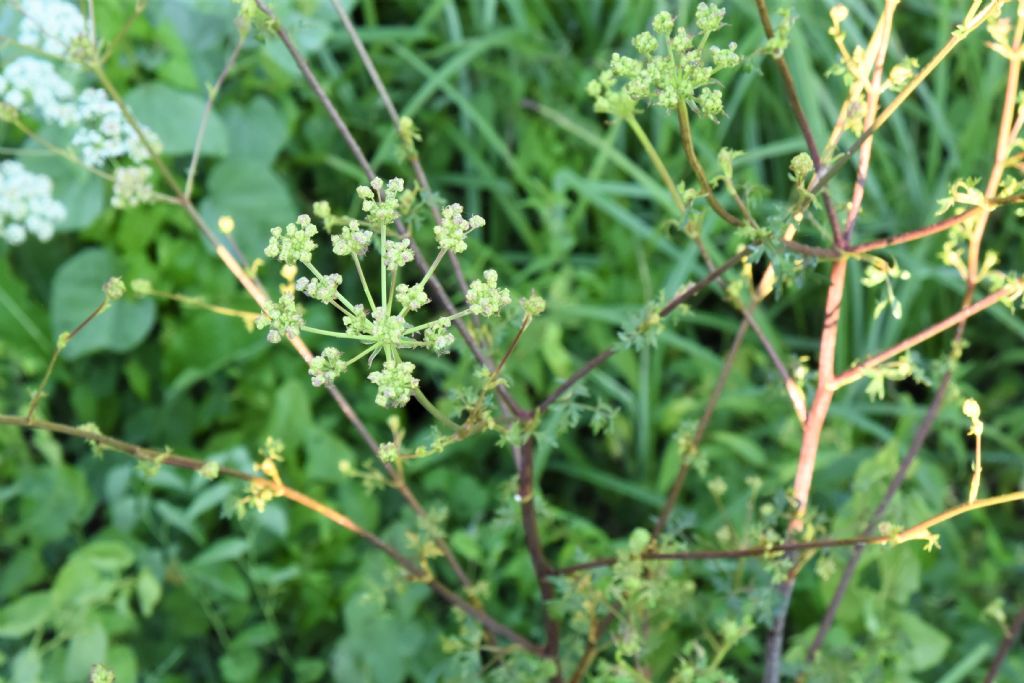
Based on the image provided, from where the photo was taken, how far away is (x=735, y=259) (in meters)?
0.94

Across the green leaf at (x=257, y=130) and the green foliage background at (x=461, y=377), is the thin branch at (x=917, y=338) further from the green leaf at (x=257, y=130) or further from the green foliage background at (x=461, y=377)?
the green leaf at (x=257, y=130)

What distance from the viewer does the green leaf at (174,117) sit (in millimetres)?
1937

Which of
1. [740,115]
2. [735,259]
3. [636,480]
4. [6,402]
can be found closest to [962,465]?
[636,480]

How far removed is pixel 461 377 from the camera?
6.04ft

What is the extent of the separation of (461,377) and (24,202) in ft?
2.52

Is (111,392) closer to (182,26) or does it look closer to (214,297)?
(214,297)

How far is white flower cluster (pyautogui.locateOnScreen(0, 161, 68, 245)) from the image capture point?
1751 millimetres

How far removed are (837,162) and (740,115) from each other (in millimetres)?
1558

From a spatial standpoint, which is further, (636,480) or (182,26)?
(182,26)

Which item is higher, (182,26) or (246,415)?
(182,26)

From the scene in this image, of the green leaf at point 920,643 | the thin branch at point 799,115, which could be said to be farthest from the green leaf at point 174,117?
the green leaf at point 920,643

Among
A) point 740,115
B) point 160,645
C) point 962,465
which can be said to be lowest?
point 160,645

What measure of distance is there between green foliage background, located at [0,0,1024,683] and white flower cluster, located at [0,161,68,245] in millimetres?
120

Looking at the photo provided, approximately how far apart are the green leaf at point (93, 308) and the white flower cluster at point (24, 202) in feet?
0.57
